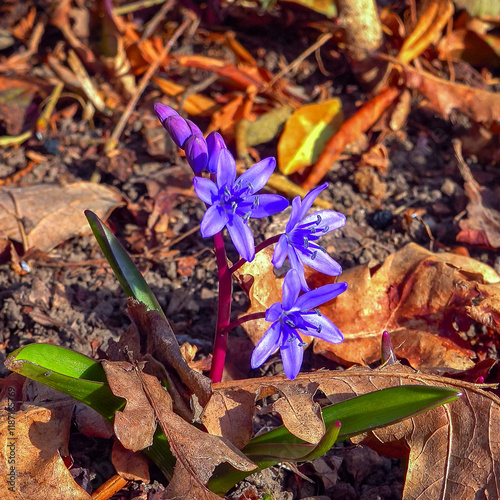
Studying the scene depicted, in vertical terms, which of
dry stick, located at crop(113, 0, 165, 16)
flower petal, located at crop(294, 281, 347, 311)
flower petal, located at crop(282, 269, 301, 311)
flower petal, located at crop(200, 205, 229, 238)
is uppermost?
flower petal, located at crop(200, 205, 229, 238)

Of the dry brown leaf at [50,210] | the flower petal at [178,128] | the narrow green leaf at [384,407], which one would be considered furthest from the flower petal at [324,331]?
the dry brown leaf at [50,210]

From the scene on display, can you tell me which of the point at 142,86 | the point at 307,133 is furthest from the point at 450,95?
the point at 142,86

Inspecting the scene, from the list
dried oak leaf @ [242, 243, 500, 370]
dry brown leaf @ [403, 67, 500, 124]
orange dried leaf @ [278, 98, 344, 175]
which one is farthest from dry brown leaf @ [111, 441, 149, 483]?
dry brown leaf @ [403, 67, 500, 124]

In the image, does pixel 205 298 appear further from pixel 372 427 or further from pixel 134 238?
pixel 372 427

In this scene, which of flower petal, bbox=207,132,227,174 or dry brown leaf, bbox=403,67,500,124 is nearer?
flower petal, bbox=207,132,227,174

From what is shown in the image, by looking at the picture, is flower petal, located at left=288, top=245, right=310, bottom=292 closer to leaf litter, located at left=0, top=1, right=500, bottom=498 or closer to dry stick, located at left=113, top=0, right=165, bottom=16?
leaf litter, located at left=0, top=1, right=500, bottom=498
